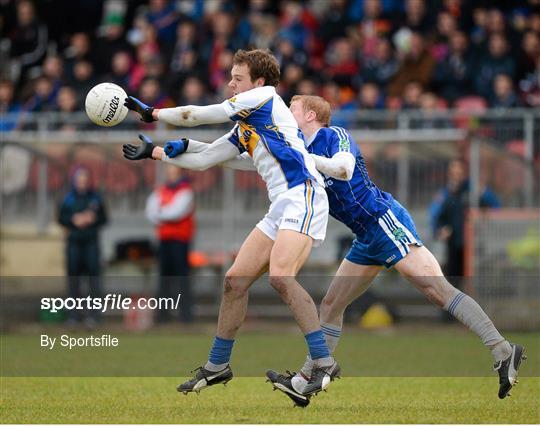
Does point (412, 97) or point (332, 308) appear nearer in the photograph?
point (332, 308)

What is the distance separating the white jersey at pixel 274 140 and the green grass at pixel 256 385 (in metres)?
1.63

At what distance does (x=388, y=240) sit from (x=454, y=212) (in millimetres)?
8165

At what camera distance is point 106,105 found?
9.49 meters

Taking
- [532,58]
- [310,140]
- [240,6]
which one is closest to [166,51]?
[240,6]

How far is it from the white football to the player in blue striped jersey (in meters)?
1.33

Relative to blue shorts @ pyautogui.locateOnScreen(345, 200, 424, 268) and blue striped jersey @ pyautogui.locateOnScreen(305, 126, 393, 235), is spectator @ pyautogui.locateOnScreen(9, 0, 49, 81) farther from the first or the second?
blue shorts @ pyautogui.locateOnScreen(345, 200, 424, 268)

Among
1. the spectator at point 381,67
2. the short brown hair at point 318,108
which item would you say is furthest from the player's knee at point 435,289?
the spectator at point 381,67

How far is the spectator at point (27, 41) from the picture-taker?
2283 cm

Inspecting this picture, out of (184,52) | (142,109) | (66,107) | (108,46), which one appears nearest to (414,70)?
(184,52)

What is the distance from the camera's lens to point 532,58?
19484 millimetres

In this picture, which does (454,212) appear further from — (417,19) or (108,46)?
(108,46)

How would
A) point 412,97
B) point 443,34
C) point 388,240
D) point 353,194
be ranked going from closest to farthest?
point 388,240
point 353,194
point 412,97
point 443,34

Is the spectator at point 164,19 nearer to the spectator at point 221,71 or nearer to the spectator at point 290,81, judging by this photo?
the spectator at point 221,71

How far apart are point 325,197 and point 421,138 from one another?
8.53 m
